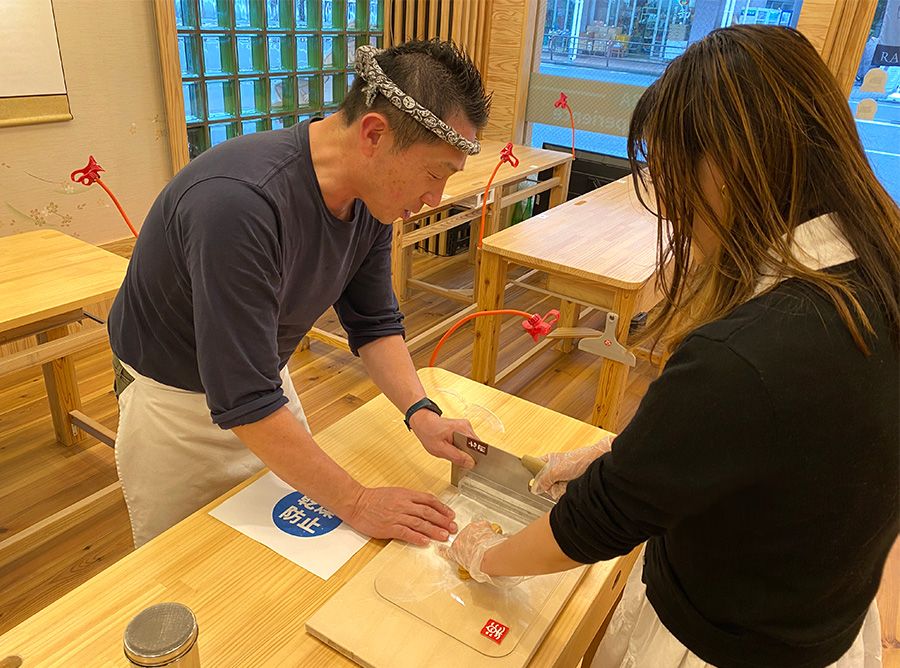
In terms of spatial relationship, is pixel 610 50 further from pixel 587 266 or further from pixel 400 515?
pixel 400 515

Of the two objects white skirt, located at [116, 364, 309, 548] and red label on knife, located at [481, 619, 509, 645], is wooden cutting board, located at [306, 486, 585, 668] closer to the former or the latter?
red label on knife, located at [481, 619, 509, 645]

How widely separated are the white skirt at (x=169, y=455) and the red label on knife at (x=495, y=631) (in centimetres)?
62

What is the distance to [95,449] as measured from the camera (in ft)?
8.21

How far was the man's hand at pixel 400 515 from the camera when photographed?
1004 millimetres

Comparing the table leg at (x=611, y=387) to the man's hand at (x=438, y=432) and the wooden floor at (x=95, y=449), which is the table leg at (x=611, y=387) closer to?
the wooden floor at (x=95, y=449)

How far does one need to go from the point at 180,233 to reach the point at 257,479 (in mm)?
430

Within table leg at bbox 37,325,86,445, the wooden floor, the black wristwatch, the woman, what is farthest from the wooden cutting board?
table leg at bbox 37,325,86,445

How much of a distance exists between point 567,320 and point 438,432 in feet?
8.11

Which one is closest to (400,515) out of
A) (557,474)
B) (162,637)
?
(557,474)

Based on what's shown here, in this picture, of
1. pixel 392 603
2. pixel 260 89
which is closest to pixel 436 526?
pixel 392 603

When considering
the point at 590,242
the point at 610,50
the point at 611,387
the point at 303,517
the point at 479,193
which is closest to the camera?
the point at 303,517

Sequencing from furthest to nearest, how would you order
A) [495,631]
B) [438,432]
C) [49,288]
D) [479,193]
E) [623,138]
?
[623,138]
[479,193]
[49,288]
[438,432]
[495,631]

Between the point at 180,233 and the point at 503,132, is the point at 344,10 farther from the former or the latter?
the point at 180,233

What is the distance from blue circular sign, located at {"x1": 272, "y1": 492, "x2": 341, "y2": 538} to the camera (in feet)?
3.38
